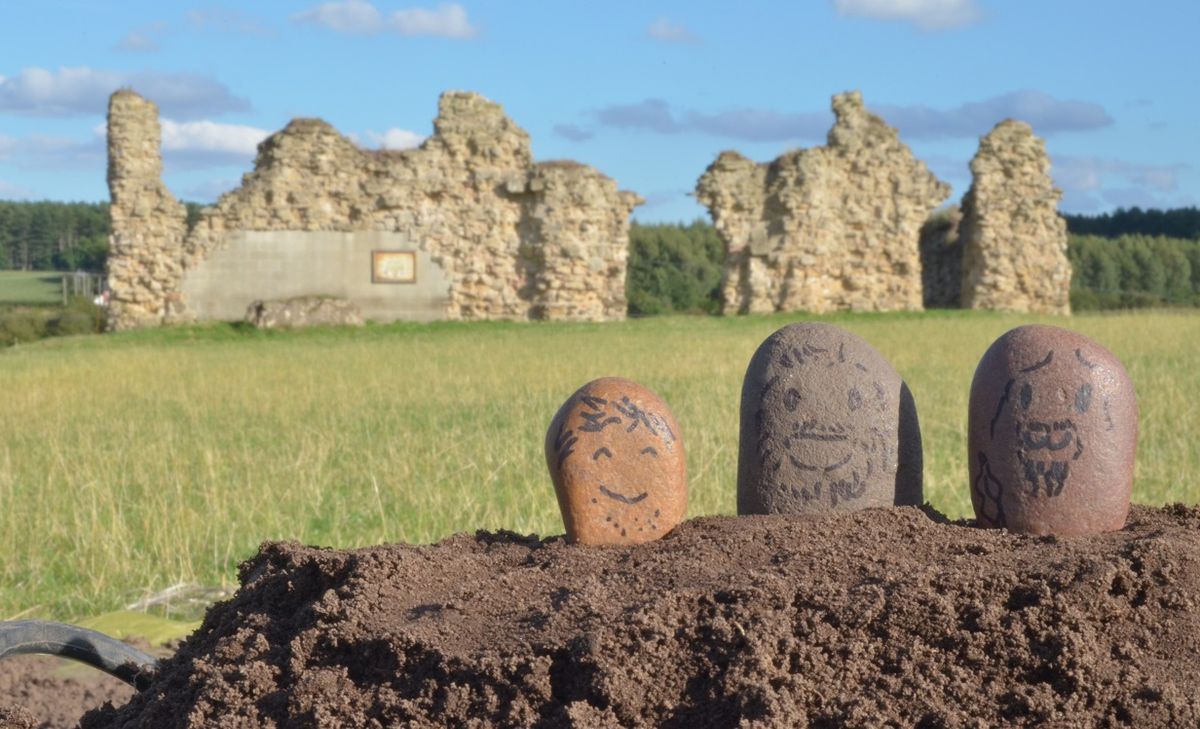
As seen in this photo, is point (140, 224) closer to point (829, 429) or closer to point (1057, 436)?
point (829, 429)

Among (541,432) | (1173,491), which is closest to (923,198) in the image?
(541,432)

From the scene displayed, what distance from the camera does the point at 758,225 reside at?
32500 millimetres

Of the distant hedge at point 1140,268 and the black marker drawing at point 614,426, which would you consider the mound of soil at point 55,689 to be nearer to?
the black marker drawing at point 614,426

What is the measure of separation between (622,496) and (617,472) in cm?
7

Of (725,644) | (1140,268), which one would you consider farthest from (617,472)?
(1140,268)

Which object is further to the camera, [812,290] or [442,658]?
[812,290]

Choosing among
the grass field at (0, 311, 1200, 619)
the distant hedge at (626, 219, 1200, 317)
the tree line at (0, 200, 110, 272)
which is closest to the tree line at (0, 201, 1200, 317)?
the distant hedge at (626, 219, 1200, 317)

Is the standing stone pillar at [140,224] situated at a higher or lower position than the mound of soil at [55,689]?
higher

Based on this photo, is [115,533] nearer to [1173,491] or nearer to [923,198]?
[1173,491]

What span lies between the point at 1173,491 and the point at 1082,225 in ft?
207

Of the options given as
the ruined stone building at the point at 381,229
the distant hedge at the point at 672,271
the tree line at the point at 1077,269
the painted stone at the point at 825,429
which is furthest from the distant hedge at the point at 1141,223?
the painted stone at the point at 825,429

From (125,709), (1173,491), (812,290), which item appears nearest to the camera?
(125,709)

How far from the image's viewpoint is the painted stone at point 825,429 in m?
3.74

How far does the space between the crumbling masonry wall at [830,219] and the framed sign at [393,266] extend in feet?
24.7
